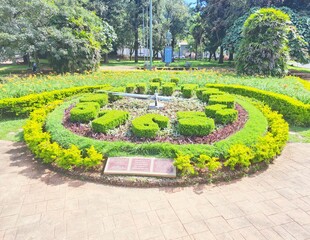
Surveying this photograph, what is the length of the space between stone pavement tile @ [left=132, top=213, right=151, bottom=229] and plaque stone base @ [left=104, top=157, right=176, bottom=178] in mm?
879

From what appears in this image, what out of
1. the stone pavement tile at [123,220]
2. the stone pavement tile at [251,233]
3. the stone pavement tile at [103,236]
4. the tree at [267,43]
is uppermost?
the tree at [267,43]

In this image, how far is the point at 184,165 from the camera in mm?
4102

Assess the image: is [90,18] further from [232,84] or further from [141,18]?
[141,18]

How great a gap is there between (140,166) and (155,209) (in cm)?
98

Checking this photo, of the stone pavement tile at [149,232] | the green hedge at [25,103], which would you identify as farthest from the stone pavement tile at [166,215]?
the green hedge at [25,103]

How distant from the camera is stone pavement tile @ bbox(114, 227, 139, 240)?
3.03 metres

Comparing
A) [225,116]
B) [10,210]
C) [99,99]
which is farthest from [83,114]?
[225,116]

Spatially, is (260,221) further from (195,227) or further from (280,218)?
(195,227)

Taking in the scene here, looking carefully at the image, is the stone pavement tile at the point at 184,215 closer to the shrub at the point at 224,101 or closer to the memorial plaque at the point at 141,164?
the memorial plaque at the point at 141,164

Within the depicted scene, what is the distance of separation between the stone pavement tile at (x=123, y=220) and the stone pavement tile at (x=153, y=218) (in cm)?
25

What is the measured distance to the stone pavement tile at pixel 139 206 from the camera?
139 inches

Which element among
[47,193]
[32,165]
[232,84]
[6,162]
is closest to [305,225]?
[47,193]

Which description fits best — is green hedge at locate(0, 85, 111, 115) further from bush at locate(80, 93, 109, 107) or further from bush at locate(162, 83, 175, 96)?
bush at locate(162, 83, 175, 96)

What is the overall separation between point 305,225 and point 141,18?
28.5 meters
